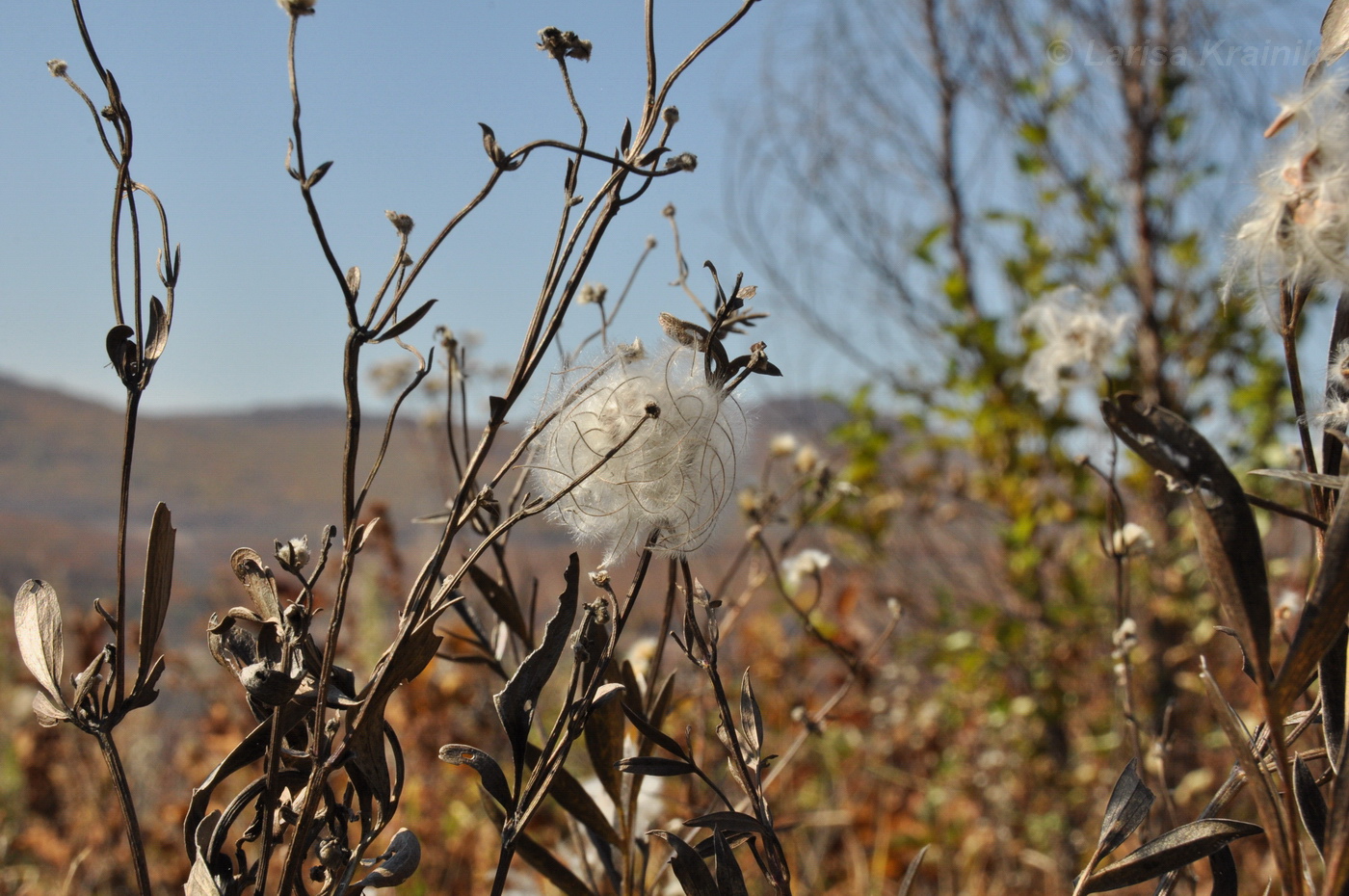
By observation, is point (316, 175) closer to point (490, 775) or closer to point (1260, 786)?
point (490, 775)

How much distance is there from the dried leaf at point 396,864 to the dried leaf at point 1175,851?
0.39m

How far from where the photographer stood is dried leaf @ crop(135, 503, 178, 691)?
1.88ft

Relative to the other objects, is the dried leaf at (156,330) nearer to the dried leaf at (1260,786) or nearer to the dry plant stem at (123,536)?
the dry plant stem at (123,536)

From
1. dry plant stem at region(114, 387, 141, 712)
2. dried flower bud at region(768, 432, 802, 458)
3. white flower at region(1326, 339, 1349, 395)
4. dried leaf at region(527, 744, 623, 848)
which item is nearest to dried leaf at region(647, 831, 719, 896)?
dried leaf at region(527, 744, 623, 848)

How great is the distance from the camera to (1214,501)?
428 mm

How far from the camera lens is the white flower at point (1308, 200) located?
0.48m

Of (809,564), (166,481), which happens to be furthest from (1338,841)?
(166,481)

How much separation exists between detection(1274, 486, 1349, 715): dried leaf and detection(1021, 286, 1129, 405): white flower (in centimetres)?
82

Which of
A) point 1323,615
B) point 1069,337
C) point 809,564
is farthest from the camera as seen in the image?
point 1069,337

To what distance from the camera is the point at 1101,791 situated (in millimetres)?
2615

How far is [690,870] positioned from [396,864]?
0.17 meters

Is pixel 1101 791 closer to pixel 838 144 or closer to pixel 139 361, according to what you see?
pixel 838 144

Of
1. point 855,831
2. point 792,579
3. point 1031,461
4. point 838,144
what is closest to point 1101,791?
point 855,831

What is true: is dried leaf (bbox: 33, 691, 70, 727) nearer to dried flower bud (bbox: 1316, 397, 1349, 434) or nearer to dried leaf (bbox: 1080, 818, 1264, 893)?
dried leaf (bbox: 1080, 818, 1264, 893)
